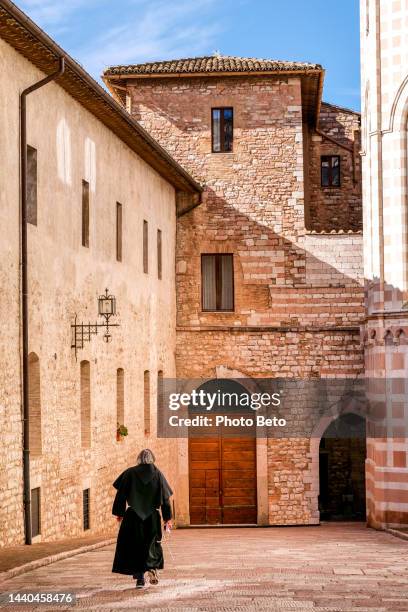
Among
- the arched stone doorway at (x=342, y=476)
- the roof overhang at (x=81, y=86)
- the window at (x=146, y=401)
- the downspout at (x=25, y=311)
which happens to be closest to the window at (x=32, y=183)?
the downspout at (x=25, y=311)

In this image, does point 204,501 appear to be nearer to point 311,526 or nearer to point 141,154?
point 311,526

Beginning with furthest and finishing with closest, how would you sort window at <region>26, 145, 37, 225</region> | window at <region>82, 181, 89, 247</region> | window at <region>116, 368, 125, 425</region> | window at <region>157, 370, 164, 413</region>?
window at <region>157, 370, 164, 413</region>
window at <region>116, 368, 125, 425</region>
window at <region>82, 181, 89, 247</region>
window at <region>26, 145, 37, 225</region>

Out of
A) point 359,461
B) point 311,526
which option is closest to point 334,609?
point 311,526

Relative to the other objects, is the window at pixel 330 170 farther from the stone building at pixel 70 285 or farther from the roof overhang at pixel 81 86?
the stone building at pixel 70 285

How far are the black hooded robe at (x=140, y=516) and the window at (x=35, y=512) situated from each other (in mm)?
4780

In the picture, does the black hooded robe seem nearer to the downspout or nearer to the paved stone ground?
the paved stone ground

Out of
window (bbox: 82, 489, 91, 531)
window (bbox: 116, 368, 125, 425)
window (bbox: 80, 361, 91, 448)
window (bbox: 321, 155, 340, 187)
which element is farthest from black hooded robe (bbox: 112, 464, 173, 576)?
window (bbox: 321, 155, 340, 187)

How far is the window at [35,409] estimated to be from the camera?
15370mm

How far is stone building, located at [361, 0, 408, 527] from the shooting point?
1975cm

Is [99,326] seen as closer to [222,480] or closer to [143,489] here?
[143,489]

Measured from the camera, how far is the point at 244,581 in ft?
33.7

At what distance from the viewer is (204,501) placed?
2650 centimetres

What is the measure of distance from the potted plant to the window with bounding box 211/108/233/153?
9035 mm

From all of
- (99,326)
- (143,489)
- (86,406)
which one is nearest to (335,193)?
(99,326)
